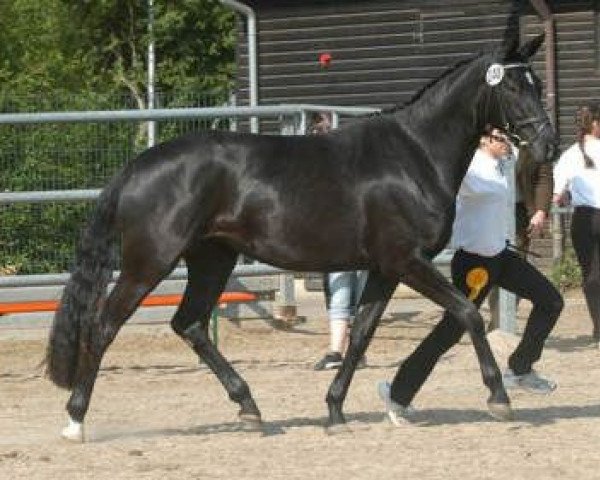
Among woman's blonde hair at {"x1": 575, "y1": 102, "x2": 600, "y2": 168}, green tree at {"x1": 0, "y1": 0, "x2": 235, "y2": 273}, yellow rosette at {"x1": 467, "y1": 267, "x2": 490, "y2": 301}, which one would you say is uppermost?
woman's blonde hair at {"x1": 575, "y1": 102, "x2": 600, "y2": 168}

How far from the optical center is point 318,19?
21.7m

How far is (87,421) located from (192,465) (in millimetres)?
1974

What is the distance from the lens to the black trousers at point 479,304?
8945 millimetres

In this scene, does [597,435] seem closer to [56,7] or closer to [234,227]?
[234,227]

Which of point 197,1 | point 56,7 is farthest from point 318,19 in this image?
point 56,7

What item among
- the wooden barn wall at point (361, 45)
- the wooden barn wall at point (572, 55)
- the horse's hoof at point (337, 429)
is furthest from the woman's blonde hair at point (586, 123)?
the wooden barn wall at point (361, 45)

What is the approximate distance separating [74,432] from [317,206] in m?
1.72

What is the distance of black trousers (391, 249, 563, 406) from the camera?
29.3 feet

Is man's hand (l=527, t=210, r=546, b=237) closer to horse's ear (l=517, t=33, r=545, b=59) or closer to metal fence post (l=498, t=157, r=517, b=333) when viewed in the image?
metal fence post (l=498, t=157, r=517, b=333)

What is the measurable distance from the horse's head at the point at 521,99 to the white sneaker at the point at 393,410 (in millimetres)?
1549

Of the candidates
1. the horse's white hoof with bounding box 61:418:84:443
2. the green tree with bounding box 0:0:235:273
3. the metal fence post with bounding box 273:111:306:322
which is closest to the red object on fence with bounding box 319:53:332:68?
the green tree with bounding box 0:0:235:273

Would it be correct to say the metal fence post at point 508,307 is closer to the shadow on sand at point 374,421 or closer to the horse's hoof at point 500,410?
the shadow on sand at point 374,421

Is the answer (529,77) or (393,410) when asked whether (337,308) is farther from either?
(529,77)

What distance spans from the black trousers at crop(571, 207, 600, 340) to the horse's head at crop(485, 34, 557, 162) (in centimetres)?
413
